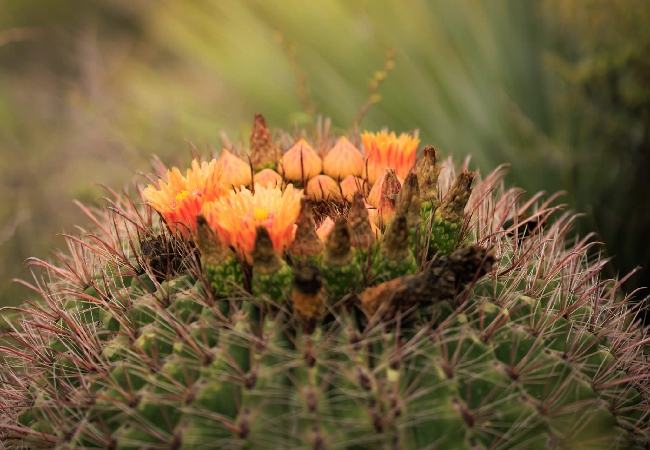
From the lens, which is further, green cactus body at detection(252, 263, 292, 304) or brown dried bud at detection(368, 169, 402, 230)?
brown dried bud at detection(368, 169, 402, 230)

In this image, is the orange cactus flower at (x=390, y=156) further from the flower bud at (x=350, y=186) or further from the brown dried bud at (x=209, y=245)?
the brown dried bud at (x=209, y=245)

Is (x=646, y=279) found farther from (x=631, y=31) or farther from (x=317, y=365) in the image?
(x=317, y=365)

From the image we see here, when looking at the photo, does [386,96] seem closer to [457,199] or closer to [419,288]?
[457,199]

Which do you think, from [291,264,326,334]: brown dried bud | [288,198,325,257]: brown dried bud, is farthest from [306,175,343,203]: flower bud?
[291,264,326,334]: brown dried bud

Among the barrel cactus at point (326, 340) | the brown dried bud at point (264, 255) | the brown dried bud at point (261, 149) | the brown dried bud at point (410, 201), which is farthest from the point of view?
the brown dried bud at point (261, 149)

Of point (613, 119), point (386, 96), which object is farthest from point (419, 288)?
point (386, 96)

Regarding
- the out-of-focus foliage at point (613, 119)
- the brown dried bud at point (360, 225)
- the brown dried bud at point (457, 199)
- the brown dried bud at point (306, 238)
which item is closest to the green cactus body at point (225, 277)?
the brown dried bud at point (306, 238)

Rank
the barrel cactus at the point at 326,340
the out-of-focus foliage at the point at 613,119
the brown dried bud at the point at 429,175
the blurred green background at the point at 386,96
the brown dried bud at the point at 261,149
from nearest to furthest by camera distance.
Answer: the barrel cactus at the point at 326,340 → the brown dried bud at the point at 429,175 → the brown dried bud at the point at 261,149 → the out-of-focus foliage at the point at 613,119 → the blurred green background at the point at 386,96

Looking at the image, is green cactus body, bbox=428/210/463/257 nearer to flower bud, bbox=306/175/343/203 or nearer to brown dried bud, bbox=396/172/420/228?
brown dried bud, bbox=396/172/420/228

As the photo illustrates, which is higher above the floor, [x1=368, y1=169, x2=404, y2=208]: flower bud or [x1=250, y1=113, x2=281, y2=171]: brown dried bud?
[x1=250, y1=113, x2=281, y2=171]: brown dried bud
